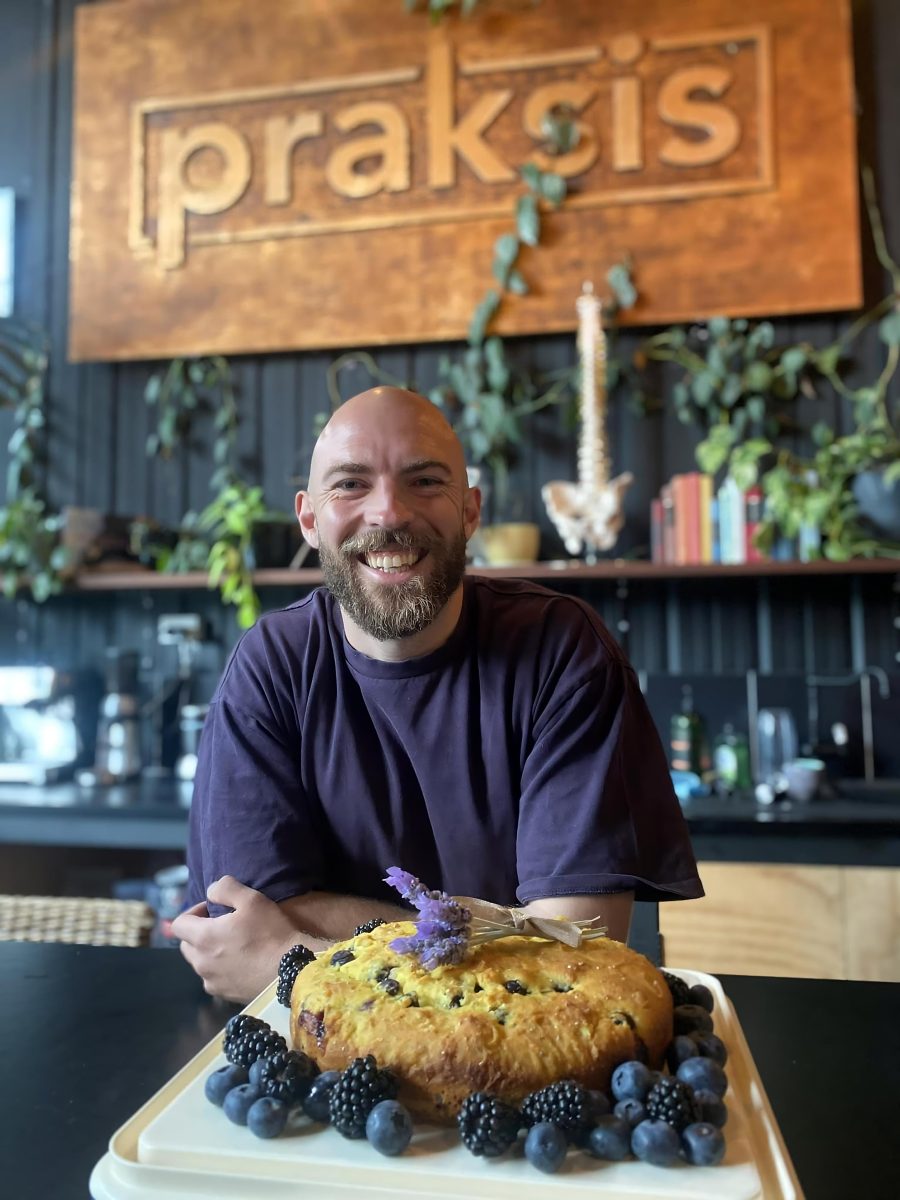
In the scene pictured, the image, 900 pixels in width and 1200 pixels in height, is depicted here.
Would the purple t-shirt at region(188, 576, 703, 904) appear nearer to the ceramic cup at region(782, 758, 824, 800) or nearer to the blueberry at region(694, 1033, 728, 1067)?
the blueberry at region(694, 1033, 728, 1067)

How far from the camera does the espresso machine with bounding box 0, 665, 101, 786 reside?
3.09m

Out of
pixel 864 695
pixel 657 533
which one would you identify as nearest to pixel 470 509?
pixel 657 533

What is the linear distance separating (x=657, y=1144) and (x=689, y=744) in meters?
2.30

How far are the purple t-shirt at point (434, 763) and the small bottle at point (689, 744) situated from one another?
1.51 m

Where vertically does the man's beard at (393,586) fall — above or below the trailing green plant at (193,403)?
below

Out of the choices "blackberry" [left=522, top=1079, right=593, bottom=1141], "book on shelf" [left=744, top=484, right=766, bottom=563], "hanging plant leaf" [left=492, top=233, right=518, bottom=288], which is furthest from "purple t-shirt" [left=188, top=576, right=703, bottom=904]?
"hanging plant leaf" [left=492, top=233, right=518, bottom=288]

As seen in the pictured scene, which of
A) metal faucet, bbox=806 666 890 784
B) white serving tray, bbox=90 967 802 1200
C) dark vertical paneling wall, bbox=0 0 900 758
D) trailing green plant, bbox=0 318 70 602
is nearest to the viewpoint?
white serving tray, bbox=90 967 802 1200

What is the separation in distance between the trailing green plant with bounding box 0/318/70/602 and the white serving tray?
2.71 metres

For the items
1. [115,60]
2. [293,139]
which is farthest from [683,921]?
[115,60]

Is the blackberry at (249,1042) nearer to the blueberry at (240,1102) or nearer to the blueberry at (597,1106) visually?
the blueberry at (240,1102)

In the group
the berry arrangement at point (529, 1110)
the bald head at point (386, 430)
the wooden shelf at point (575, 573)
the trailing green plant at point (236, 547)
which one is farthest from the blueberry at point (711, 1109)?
the trailing green plant at point (236, 547)

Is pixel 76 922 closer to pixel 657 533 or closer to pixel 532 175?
pixel 657 533

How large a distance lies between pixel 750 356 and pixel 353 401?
198 cm

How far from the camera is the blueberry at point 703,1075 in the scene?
0.64m
